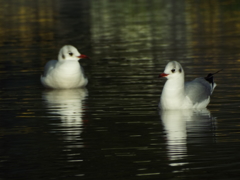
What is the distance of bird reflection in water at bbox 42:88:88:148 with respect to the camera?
37.6ft

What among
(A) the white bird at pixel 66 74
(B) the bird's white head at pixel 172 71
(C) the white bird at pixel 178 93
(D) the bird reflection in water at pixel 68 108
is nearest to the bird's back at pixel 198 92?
(C) the white bird at pixel 178 93

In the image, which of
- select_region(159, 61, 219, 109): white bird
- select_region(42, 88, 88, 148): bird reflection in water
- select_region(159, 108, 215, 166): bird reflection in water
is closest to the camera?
select_region(159, 108, 215, 166): bird reflection in water

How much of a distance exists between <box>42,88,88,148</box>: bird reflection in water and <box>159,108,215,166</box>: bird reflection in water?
1401 millimetres

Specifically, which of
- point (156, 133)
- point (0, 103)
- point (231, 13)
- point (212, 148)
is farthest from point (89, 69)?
point (231, 13)

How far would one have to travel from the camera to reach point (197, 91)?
13195mm

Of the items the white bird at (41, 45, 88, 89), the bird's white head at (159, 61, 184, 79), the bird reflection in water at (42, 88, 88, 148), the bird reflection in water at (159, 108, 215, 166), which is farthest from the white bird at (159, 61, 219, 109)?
the white bird at (41, 45, 88, 89)

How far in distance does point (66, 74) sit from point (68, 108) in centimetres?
247

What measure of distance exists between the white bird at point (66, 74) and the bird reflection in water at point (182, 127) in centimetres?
370

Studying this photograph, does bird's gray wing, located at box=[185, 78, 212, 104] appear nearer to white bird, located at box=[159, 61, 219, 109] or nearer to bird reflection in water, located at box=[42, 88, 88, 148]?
white bird, located at box=[159, 61, 219, 109]

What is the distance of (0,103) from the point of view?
564 inches

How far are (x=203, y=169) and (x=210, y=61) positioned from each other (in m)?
10.6

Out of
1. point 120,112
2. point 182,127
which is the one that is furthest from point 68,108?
point 182,127

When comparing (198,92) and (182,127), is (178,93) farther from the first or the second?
(182,127)

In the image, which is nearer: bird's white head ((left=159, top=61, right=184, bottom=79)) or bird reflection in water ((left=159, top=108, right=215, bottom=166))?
bird reflection in water ((left=159, top=108, right=215, bottom=166))
